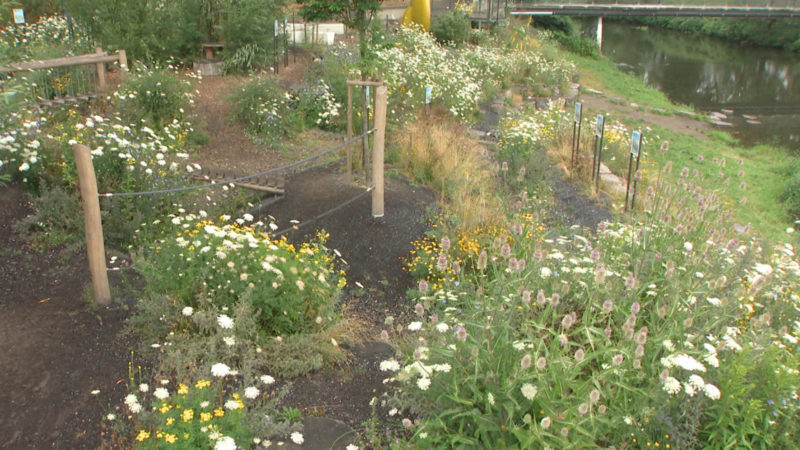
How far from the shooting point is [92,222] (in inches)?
190

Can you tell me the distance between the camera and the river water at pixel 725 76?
A: 802 inches

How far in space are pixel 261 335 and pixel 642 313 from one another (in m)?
2.48

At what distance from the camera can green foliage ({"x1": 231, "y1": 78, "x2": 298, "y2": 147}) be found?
1004cm

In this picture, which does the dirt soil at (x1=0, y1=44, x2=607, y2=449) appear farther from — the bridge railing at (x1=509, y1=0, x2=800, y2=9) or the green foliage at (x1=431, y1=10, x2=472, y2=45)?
the bridge railing at (x1=509, y1=0, x2=800, y2=9)

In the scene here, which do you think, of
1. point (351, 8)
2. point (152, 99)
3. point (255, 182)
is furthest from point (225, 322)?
point (351, 8)

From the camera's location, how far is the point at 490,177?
862 centimetres

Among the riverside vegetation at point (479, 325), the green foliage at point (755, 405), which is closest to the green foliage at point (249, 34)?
the riverside vegetation at point (479, 325)

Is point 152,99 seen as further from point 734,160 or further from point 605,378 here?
point 734,160

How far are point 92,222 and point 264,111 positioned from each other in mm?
5461

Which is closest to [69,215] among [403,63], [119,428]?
[119,428]

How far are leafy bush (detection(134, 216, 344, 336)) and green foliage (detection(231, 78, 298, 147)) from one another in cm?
532

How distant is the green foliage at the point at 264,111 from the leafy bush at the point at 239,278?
5319 mm

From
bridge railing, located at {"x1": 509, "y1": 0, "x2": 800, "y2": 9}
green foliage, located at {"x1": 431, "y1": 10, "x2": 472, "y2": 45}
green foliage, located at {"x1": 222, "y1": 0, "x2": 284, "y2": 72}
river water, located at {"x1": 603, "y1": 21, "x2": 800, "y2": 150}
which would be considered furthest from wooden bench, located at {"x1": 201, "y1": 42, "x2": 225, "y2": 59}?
bridge railing, located at {"x1": 509, "y1": 0, "x2": 800, "y2": 9}

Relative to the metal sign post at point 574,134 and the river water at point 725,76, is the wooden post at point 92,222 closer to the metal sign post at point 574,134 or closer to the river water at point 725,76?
the metal sign post at point 574,134
